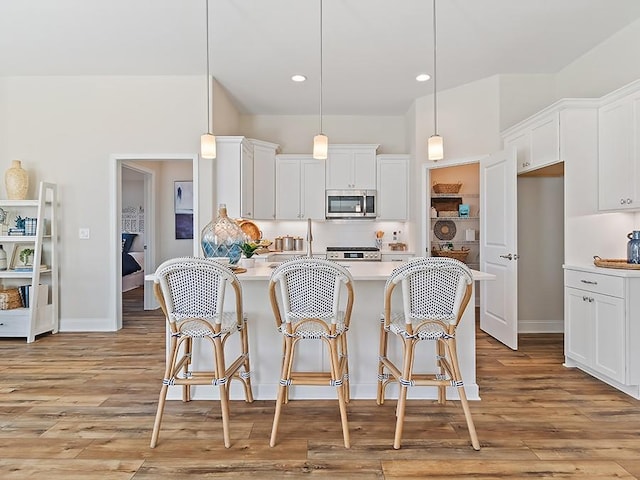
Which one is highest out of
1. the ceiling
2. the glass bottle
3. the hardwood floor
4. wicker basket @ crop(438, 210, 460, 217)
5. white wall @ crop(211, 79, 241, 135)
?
the ceiling

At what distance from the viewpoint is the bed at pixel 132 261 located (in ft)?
25.5

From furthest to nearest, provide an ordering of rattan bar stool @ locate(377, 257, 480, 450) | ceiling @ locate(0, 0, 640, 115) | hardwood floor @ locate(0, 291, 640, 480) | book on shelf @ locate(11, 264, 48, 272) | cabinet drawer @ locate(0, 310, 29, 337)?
book on shelf @ locate(11, 264, 48, 272) → cabinet drawer @ locate(0, 310, 29, 337) → ceiling @ locate(0, 0, 640, 115) → rattan bar stool @ locate(377, 257, 480, 450) → hardwood floor @ locate(0, 291, 640, 480)

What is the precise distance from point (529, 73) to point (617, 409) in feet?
11.5

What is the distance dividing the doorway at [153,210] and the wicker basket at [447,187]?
3.83 m

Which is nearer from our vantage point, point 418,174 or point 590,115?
point 590,115

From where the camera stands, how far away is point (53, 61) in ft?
13.7

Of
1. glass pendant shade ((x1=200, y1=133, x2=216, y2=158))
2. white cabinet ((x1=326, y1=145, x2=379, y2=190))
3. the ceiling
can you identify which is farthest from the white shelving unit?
white cabinet ((x1=326, y1=145, x2=379, y2=190))

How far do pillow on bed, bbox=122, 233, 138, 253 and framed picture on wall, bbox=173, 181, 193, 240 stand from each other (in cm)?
194

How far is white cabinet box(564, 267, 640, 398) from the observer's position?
269 cm

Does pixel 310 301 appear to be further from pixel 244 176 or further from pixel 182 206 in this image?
pixel 182 206

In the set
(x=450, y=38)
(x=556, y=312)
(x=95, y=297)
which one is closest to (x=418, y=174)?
(x=450, y=38)

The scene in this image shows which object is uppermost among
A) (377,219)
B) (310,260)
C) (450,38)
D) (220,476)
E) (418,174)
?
(450,38)

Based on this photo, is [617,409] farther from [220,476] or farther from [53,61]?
[53,61]

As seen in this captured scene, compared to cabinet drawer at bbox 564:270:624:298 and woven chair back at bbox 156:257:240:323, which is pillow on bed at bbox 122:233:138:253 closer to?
woven chair back at bbox 156:257:240:323
